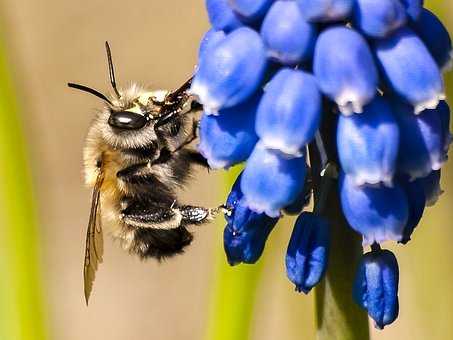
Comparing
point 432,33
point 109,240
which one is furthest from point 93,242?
point 109,240

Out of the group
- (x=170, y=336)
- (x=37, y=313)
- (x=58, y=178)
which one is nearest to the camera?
(x=37, y=313)

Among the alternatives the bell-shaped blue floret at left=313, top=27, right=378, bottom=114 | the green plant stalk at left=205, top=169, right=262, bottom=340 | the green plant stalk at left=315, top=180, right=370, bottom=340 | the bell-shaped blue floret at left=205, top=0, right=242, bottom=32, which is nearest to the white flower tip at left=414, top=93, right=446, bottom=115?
the bell-shaped blue floret at left=313, top=27, right=378, bottom=114

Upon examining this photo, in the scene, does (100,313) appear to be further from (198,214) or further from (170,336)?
(198,214)

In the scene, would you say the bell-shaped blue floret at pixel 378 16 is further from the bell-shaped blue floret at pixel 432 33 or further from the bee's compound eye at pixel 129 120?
the bee's compound eye at pixel 129 120

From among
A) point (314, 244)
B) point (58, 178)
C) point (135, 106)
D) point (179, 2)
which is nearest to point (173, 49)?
point (179, 2)

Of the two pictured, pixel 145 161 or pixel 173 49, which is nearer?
pixel 145 161

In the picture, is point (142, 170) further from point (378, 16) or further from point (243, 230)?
point (378, 16)

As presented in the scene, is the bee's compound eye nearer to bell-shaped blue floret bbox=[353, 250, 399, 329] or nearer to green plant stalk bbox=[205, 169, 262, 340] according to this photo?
green plant stalk bbox=[205, 169, 262, 340]

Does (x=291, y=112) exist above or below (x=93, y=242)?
above
